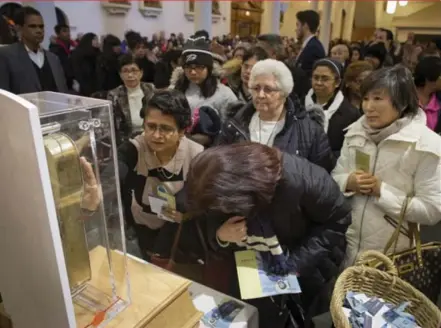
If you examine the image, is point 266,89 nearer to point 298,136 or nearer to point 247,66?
point 298,136

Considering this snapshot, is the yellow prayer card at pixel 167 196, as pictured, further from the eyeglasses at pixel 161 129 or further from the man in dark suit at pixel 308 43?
the man in dark suit at pixel 308 43

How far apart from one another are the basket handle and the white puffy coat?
268 millimetres

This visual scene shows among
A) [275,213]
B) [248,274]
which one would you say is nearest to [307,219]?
[275,213]

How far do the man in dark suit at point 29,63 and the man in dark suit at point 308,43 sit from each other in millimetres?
1983

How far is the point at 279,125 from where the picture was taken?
1.67 m

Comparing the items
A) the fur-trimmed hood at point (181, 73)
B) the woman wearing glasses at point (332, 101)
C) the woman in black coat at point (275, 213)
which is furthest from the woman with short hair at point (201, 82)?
the woman in black coat at point (275, 213)

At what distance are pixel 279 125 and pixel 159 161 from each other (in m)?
0.55

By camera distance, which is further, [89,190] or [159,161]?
[159,161]

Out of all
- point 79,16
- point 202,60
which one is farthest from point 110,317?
point 79,16

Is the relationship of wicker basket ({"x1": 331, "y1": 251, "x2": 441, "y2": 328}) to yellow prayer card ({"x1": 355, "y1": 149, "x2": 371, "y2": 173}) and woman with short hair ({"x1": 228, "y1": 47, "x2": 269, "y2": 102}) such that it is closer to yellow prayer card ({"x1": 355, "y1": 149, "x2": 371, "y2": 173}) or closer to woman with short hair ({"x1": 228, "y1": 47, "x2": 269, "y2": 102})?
yellow prayer card ({"x1": 355, "y1": 149, "x2": 371, "y2": 173})

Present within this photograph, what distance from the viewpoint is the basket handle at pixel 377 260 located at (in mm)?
1129

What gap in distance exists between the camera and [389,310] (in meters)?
1.04

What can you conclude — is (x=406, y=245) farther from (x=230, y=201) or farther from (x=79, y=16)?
(x=79, y=16)

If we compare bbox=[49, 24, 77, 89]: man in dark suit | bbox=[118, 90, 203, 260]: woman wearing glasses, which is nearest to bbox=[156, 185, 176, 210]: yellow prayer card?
bbox=[118, 90, 203, 260]: woman wearing glasses
